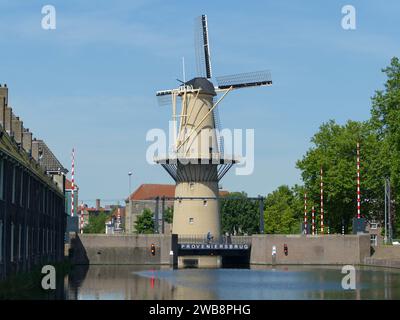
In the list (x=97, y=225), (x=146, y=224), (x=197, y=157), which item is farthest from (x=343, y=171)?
(x=97, y=225)

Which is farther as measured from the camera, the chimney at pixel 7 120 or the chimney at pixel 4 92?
the chimney at pixel 7 120

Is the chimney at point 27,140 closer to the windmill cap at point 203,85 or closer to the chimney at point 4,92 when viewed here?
the chimney at point 4,92

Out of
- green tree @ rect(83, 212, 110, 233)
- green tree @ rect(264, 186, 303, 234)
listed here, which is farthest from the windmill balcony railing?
green tree @ rect(83, 212, 110, 233)

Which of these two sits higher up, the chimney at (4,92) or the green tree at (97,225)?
the chimney at (4,92)

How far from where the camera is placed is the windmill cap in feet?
267

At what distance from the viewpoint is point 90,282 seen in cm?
5125

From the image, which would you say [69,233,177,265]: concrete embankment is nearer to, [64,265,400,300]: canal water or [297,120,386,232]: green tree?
[297,120,386,232]: green tree

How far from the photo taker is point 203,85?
81.6 meters

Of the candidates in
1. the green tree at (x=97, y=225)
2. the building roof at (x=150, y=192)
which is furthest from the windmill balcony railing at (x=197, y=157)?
the green tree at (x=97, y=225)

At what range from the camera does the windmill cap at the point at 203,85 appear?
81312mm

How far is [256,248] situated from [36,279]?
40.0m

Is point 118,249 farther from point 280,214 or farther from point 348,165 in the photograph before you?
point 280,214

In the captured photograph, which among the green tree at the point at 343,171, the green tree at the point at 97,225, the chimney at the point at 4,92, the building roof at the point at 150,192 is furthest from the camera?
the green tree at the point at 97,225
